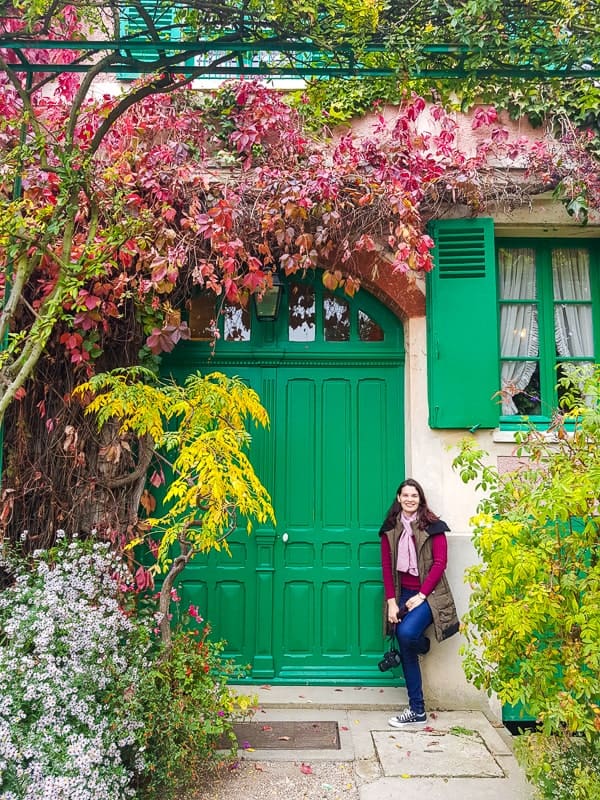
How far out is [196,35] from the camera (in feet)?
12.5

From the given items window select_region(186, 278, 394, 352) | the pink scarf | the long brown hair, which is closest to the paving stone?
the pink scarf

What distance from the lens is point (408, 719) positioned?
13.9 ft

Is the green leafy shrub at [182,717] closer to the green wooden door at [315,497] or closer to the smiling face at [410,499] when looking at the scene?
the green wooden door at [315,497]

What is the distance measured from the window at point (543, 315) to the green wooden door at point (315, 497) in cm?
95

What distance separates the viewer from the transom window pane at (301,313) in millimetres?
5348

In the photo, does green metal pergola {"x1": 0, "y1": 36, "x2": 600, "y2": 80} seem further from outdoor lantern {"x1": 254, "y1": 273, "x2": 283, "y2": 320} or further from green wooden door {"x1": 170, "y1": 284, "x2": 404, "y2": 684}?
green wooden door {"x1": 170, "y1": 284, "x2": 404, "y2": 684}

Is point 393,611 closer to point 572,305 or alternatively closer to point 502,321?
point 502,321

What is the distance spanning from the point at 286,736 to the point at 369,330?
10.4 ft

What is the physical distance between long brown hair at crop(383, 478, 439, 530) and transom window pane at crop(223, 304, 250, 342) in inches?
72.3

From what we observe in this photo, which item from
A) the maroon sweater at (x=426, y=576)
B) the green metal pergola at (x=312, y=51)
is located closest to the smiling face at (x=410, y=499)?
the maroon sweater at (x=426, y=576)

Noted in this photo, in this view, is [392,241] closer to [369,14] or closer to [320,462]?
[369,14]

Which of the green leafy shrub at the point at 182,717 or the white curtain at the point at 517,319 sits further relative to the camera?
the white curtain at the point at 517,319

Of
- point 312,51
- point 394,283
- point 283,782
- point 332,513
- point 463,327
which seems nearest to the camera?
point 283,782

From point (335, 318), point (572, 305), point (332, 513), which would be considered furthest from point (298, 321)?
point (572, 305)
